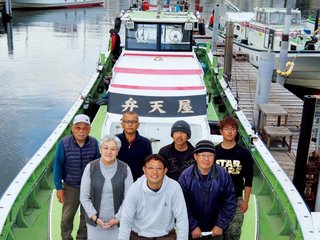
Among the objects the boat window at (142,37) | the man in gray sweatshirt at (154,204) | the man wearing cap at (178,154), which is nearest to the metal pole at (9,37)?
the boat window at (142,37)

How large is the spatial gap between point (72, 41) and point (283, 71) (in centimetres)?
1792

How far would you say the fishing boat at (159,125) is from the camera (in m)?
5.54

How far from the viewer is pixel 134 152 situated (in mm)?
4711

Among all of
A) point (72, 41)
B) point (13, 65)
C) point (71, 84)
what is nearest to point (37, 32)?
point (72, 41)

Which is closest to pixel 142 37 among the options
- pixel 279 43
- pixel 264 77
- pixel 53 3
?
pixel 264 77

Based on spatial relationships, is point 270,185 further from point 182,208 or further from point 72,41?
point 72,41

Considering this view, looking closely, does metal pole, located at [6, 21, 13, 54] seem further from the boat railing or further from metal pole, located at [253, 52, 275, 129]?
the boat railing

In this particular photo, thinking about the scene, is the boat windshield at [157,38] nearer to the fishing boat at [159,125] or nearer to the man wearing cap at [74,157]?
the fishing boat at [159,125]

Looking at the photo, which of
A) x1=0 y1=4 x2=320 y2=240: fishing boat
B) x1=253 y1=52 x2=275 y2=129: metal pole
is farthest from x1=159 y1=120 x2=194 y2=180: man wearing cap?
x1=253 y1=52 x2=275 y2=129: metal pole

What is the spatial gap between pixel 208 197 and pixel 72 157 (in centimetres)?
141

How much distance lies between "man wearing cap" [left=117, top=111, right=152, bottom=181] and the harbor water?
634cm

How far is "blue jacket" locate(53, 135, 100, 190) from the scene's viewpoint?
15.1 feet

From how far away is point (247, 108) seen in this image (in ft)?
40.2

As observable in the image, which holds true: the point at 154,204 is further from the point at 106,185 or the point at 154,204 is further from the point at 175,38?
the point at 175,38
